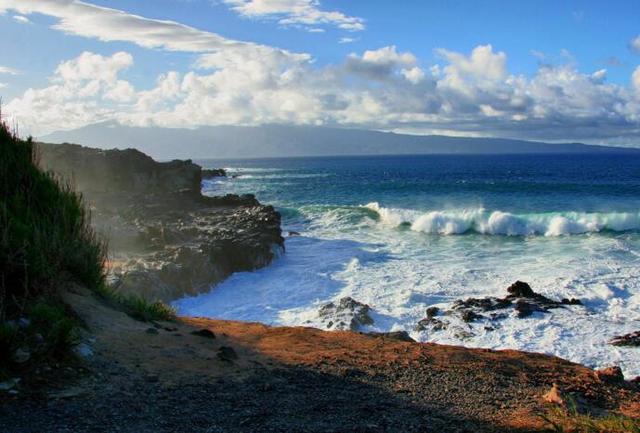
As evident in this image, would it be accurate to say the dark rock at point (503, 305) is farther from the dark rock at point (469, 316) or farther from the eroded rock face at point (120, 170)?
the eroded rock face at point (120, 170)

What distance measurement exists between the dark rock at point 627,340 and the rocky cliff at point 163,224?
11.9 meters

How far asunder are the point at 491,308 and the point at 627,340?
4049 mm

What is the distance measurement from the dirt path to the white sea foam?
1044 inches

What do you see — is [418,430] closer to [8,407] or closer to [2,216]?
[8,407]

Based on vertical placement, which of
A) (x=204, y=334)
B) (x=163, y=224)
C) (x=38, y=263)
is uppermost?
(x=38, y=263)

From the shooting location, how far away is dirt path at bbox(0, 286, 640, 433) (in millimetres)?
5887

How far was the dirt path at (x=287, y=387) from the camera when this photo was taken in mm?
5887

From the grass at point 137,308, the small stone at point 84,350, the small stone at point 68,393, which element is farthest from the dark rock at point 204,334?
the small stone at point 68,393

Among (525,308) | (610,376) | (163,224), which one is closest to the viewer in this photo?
(610,376)

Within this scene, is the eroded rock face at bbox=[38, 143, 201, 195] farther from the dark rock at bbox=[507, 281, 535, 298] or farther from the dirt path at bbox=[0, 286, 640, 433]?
the dirt path at bbox=[0, 286, 640, 433]

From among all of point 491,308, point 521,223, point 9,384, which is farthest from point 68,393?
point 521,223

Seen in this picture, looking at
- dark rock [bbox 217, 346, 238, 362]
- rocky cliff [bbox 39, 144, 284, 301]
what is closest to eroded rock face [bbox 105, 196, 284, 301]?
rocky cliff [bbox 39, 144, 284, 301]

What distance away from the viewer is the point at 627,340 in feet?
48.3

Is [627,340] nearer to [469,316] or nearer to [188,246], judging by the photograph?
[469,316]
